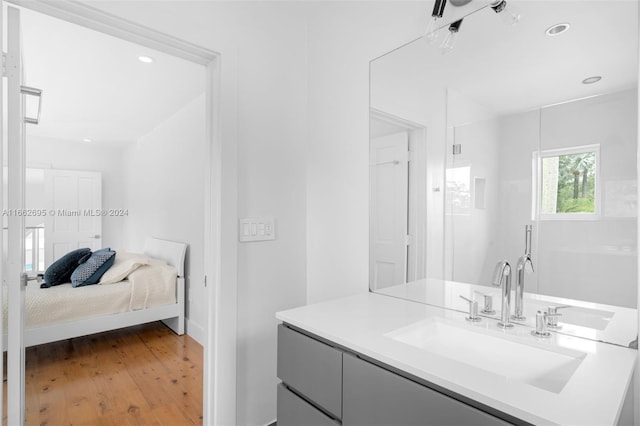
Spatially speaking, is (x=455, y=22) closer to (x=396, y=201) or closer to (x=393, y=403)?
(x=396, y=201)

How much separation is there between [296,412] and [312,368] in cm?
20

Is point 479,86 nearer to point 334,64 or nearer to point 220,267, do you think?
point 334,64

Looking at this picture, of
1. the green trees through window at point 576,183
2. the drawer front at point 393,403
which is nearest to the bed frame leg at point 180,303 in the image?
the drawer front at point 393,403

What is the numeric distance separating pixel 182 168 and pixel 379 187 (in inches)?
106

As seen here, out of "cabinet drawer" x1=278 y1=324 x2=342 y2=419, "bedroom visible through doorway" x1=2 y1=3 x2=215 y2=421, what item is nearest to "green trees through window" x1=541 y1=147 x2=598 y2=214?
"cabinet drawer" x1=278 y1=324 x2=342 y2=419

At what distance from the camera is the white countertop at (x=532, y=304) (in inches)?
37.1

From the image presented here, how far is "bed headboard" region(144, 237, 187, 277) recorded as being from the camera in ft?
11.4

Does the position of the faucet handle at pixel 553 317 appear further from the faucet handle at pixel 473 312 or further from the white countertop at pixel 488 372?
the faucet handle at pixel 473 312

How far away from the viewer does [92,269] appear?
126 inches

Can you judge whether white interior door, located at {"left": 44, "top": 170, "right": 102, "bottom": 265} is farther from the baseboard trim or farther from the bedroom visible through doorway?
the baseboard trim

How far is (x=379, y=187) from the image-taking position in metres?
1.59

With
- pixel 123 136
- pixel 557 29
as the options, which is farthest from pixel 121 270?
pixel 557 29

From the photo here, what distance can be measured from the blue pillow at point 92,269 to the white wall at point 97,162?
2.10 m

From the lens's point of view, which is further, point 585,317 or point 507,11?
point 507,11
